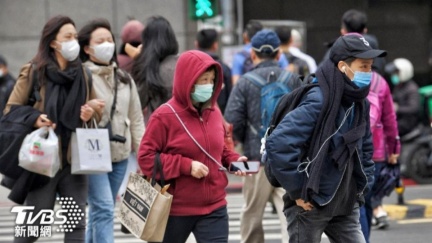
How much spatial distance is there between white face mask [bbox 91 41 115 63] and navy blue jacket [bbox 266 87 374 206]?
2.45m

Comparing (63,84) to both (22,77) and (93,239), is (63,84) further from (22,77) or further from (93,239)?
(93,239)

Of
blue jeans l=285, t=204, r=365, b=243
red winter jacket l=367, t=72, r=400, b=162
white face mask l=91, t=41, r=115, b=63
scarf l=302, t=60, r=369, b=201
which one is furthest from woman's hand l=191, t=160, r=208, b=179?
red winter jacket l=367, t=72, r=400, b=162

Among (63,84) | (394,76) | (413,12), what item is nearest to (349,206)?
(63,84)

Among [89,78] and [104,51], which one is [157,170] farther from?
[104,51]

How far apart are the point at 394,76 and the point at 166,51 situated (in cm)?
682

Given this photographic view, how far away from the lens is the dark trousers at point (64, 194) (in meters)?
7.49

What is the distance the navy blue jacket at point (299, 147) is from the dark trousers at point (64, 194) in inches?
83.6

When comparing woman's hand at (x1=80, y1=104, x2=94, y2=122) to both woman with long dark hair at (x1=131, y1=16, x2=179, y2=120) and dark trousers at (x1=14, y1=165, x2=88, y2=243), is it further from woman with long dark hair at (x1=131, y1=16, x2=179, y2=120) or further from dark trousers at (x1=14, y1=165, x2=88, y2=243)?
woman with long dark hair at (x1=131, y1=16, x2=179, y2=120)

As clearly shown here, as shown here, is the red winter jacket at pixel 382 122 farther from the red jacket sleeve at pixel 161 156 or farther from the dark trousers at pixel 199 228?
the red jacket sleeve at pixel 161 156

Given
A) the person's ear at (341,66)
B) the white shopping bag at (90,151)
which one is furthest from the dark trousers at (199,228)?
the white shopping bag at (90,151)

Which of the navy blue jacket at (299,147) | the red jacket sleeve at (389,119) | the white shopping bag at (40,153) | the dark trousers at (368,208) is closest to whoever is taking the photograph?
the navy blue jacket at (299,147)

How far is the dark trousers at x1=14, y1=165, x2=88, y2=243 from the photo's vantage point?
7488 mm

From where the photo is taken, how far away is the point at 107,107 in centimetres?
809

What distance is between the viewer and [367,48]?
19.6 feet
